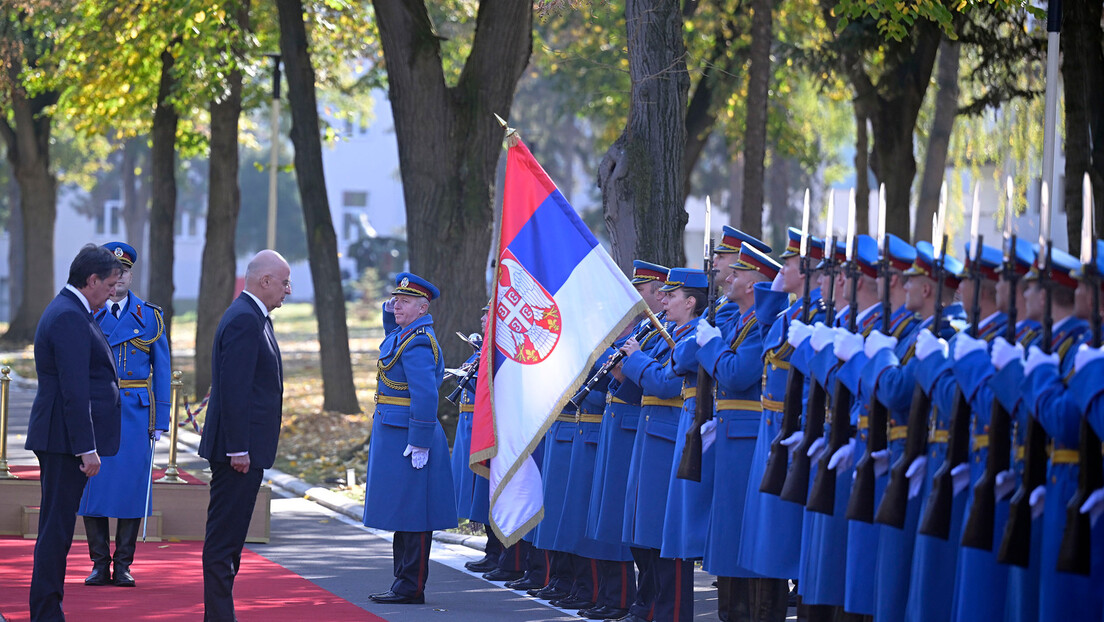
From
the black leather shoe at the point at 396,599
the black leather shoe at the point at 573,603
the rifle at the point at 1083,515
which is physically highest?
the rifle at the point at 1083,515

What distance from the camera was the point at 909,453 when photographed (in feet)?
18.4

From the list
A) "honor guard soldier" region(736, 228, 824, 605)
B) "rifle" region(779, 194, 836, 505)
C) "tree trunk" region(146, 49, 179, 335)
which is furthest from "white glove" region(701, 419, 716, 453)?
"tree trunk" region(146, 49, 179, 335)

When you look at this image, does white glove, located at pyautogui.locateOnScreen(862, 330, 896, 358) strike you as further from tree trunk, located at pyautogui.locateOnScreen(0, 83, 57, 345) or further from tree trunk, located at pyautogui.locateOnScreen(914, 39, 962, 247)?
tree trunk, located at pyautogui.locateOnScreen(0, 83, 57, 345)

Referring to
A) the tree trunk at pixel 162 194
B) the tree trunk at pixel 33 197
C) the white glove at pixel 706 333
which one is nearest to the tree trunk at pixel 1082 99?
the white glove at pixel 706 333

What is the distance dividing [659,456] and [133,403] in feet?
12.2

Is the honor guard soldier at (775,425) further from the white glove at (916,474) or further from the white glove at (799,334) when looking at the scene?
the white glove at (916,474)

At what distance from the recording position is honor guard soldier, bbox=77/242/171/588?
8.98 meters

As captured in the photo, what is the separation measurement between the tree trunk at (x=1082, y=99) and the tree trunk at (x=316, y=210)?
29.3 ft

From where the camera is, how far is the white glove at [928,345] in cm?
547

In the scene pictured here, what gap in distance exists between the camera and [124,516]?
9023 millimetres

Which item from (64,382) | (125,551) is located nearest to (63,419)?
(64,382)

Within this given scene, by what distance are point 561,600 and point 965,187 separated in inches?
1001

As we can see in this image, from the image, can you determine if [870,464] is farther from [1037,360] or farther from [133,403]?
[133,403]

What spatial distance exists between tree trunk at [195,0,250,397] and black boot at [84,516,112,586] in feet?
38.3
